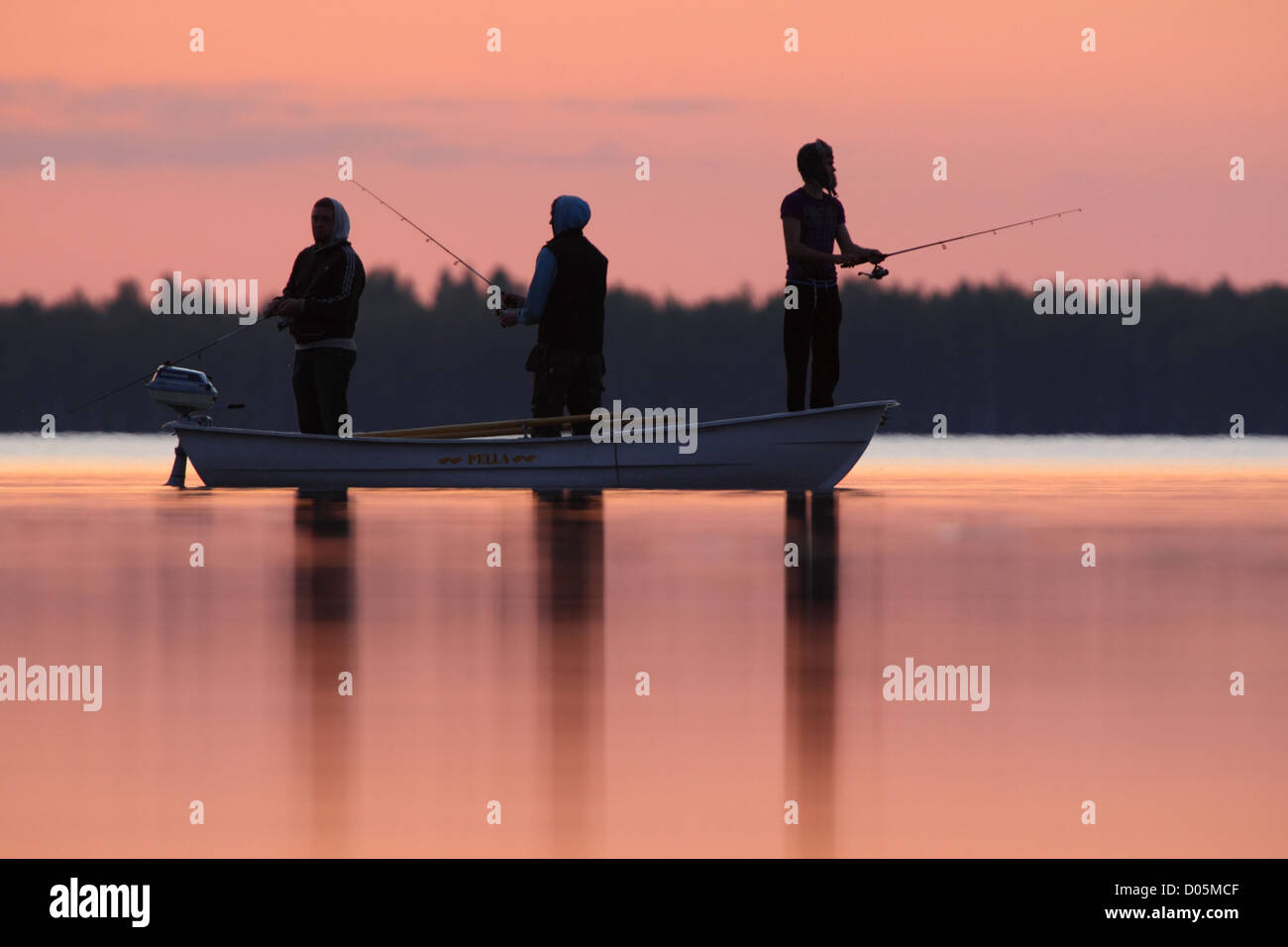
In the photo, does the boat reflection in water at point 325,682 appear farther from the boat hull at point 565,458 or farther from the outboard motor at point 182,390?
the outboard motor at point 182,390

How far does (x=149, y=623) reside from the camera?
8453mm

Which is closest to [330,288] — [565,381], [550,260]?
[550,260]

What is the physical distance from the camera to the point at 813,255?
658 inches

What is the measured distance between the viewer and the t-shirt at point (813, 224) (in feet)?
55.2

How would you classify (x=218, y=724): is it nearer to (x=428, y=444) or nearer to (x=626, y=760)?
(x=626, y=760)

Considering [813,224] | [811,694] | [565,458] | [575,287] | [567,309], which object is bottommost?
[811,694]

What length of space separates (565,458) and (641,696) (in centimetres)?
1152

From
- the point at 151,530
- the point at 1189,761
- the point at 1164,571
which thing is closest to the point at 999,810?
the point at 1189,761

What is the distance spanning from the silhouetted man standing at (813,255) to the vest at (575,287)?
5.50ft

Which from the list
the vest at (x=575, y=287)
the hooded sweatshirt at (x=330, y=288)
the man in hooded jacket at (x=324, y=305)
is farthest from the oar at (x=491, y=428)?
the hooded sweatshirt at (x=330, y=288)

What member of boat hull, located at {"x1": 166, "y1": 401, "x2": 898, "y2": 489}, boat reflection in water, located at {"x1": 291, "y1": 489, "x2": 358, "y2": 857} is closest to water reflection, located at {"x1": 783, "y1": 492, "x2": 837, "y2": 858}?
boat reflection in water, located at {"x1": 291, "y1": 489, "x2": 358, "y2": 857}

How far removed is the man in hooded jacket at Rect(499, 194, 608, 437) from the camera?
1725 centimetres

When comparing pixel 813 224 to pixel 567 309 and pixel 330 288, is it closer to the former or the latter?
pixel 567 309
